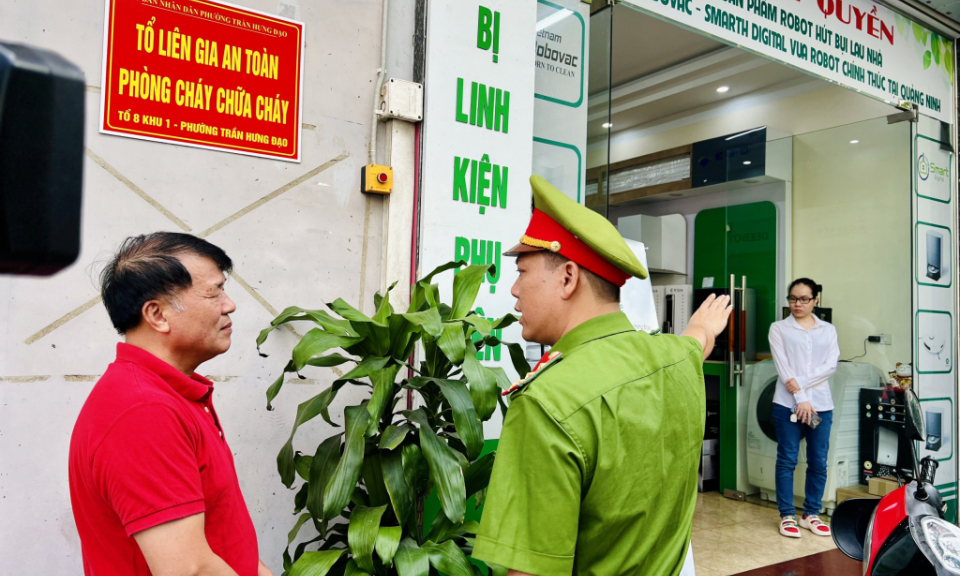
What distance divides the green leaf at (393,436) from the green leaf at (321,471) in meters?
0.14

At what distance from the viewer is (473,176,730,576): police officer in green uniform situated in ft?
3.17

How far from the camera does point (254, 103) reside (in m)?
2.17

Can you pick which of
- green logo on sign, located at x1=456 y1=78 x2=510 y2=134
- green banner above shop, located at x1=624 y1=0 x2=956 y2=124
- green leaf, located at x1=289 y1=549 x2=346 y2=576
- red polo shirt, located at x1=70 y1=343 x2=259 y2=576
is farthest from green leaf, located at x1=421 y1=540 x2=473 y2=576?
green banner above shop, located at x1=624 y1=0 x2=956 y2=124

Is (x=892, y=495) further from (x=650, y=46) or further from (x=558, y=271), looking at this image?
(x=650, y=46)

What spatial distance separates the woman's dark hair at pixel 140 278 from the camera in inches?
48.7

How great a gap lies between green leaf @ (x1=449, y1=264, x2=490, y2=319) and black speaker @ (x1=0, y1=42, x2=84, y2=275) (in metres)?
1.68

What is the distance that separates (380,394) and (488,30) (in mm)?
1474

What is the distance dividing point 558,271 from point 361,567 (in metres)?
0.94

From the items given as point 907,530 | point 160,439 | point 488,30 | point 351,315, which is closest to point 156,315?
point 160,439

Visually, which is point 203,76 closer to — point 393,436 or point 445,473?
point 393,436

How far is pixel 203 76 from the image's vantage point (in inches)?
82.0

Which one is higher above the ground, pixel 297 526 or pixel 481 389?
pixel 481 389

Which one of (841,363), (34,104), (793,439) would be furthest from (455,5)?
(841,363)

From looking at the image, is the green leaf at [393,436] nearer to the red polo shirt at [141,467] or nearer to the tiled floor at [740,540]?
the red polo shirt at [141,467]
